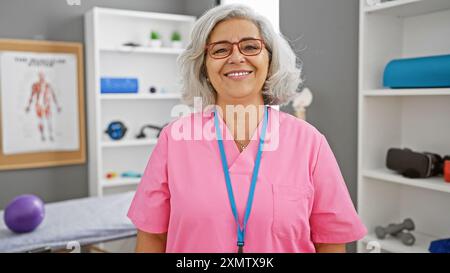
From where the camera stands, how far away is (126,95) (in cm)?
76

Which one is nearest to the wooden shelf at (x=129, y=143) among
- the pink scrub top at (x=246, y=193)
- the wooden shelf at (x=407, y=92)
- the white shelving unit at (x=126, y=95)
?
the white shelving unit at (x=126, y=95)

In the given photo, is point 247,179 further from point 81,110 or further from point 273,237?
point 81,110

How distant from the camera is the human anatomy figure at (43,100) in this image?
0.81 meters

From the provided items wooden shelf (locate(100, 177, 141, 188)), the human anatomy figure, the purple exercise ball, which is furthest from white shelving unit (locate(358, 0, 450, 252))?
the purple exercise ball

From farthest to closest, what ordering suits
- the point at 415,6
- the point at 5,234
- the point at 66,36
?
the point at 5,234, the point at 66,36, the point at 415,6

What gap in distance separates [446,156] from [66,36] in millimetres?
635

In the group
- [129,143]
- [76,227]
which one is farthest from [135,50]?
[76,227]

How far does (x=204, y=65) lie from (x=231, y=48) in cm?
4

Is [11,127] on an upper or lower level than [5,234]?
upper

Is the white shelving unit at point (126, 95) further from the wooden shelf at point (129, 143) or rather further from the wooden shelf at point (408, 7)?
the wooden shelf at point (408, 7)

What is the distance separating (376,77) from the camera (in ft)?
2.01

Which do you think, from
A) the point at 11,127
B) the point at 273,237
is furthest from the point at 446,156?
Answer: the point at 11,127

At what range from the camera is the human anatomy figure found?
2.65ft
